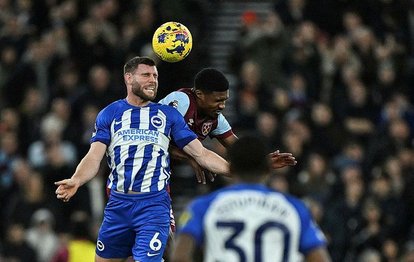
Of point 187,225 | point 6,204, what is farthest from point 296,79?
point 187,225

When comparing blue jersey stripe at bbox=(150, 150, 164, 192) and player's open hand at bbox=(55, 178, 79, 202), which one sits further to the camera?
blue jersey stripe at bbox=(150, 150, 164, 192)

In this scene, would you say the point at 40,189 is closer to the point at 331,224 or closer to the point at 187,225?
the point at 331,224

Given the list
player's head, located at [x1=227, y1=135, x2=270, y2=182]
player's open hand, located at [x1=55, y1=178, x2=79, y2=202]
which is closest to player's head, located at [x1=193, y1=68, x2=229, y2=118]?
player's open hand, located at [x1=55, y1=178, x2=79, y2=202]

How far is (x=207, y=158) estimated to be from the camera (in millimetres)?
10953

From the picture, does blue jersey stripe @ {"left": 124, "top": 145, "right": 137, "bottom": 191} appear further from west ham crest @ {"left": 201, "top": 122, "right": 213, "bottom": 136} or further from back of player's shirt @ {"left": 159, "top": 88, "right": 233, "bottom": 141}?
west ham crest @ {"left": 201, "top": 122, "right": 213, "bottom": 136}

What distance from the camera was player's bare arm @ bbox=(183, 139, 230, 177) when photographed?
10.8 meters

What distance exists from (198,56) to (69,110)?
2687 mm

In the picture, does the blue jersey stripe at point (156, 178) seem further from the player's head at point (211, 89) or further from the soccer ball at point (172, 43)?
the soccer ball at point (172, 43)

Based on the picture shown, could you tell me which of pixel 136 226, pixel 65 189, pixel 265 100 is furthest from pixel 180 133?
pixel 265 100

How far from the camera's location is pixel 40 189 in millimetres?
17828

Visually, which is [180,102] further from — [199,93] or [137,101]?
[137,101]

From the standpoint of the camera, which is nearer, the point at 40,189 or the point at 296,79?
the point at 40,189

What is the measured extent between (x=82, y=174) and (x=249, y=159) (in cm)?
320

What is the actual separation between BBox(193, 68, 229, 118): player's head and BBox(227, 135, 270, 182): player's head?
11.5 feet
